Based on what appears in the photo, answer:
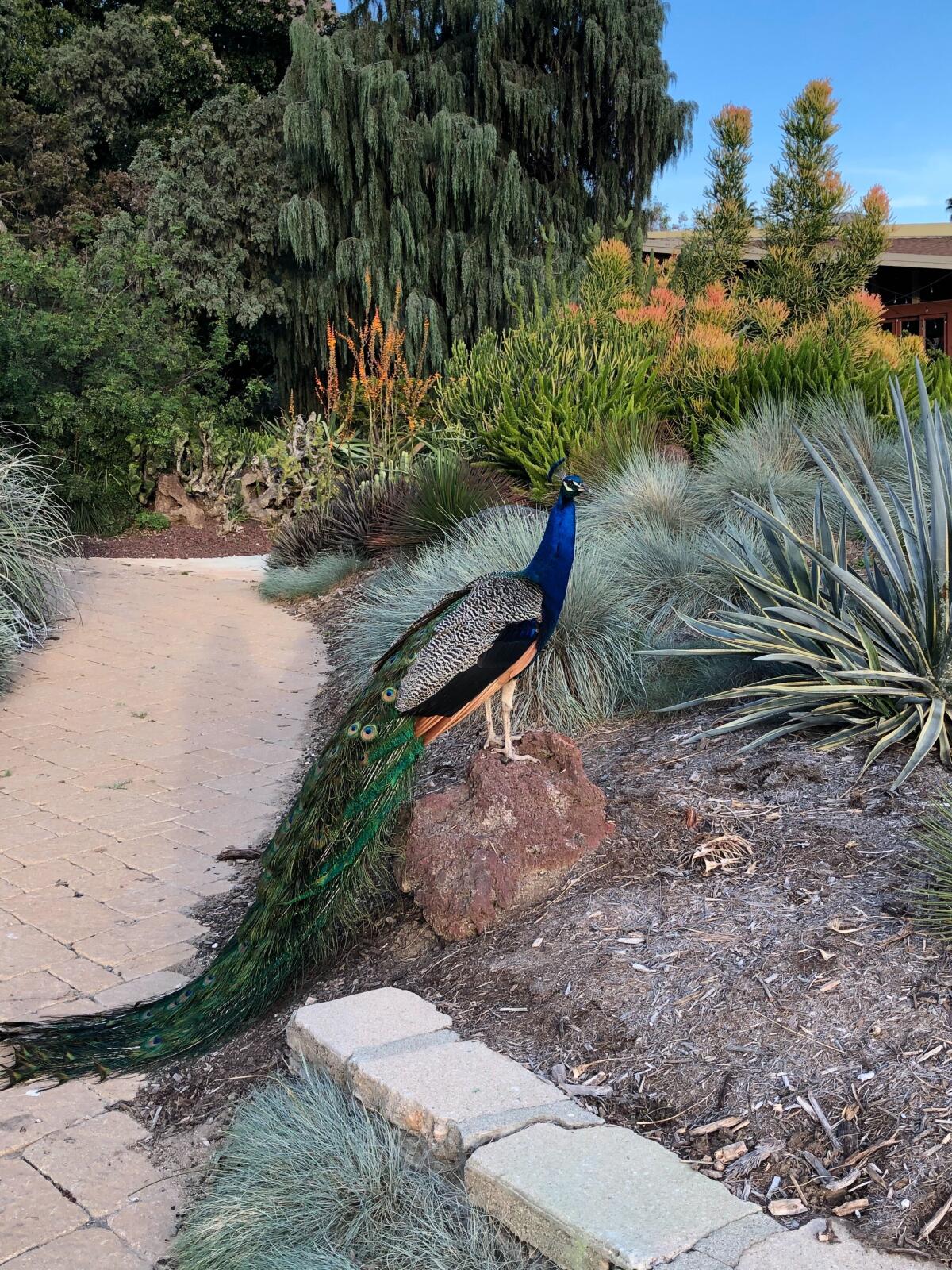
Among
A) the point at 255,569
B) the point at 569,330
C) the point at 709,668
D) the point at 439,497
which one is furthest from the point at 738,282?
the point at 709,668

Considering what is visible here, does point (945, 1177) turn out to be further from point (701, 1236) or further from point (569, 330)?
point (569, 330)

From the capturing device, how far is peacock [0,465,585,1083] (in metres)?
3.23

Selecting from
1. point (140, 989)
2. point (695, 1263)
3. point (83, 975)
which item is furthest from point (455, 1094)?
point (83, 975)

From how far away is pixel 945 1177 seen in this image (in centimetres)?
213

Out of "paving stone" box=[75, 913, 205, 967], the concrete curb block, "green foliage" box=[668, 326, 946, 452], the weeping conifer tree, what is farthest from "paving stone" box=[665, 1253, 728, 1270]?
the weeping conifer tree

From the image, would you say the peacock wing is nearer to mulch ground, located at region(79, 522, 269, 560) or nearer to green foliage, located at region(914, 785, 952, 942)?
green foliage, located at region(914, 785, 952, 942)

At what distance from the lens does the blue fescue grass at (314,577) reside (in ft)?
31.0

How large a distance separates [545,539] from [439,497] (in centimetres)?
467

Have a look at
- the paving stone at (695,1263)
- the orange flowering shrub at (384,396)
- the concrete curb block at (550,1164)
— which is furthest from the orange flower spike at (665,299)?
Answer: the paving stone at (695,1263)

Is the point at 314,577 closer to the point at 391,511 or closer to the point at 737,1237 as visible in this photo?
the point at 391,511

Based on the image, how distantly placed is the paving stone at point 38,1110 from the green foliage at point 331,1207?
0.63 metres

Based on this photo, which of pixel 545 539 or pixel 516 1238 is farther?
pixel 545 539

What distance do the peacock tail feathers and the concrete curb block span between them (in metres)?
0.45

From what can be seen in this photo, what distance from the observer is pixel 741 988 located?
278 centimetres
